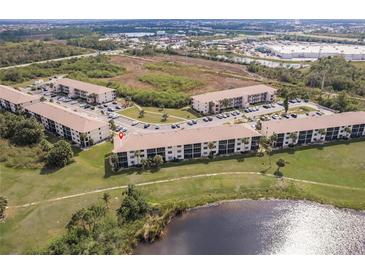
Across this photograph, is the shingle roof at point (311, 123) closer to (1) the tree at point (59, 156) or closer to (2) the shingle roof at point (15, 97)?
(1) the tree at point (59, 156)

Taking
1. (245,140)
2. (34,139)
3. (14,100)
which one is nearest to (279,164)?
(245,140)

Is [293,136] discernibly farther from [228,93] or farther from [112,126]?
[112,126]

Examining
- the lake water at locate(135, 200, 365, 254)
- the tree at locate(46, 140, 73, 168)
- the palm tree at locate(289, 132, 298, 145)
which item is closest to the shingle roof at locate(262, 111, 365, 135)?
the palm tree at locate(289, 132, 298, 145)

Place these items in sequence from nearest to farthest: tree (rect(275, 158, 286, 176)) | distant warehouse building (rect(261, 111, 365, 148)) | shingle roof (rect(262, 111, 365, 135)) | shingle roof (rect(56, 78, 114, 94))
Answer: tree (rect(275, 158, 286, 176)) < distant warehouse building (rect(261, 111, 365, 148)) < shingle roof (rect(262, 111, 365, 135)) < shingle roof (rect(56, 78, 114, 94))

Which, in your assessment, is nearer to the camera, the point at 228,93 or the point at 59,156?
the point at 59,156

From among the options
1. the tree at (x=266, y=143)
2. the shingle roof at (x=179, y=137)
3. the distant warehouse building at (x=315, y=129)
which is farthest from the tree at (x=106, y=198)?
the distant warehouse building at (x=315, y=129)

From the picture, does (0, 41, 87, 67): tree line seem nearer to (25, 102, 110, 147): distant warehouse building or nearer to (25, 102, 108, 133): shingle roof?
(25, 102, 108, 133): shingle roof
